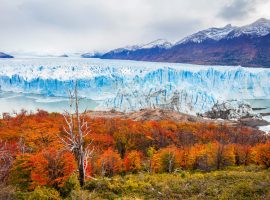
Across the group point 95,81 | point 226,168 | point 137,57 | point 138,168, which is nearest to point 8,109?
point 95,81

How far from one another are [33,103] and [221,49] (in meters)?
126

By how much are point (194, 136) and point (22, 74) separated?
54.4 metres

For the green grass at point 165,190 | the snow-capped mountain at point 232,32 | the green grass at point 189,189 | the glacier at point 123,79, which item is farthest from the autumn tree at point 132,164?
A: the snow-capped mountain at point 232,32

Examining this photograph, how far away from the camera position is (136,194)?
13.4 meters

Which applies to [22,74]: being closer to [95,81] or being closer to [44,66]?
[44,66]

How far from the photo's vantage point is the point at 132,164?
30.8m

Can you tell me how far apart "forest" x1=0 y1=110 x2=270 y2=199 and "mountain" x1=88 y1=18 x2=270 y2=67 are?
123948mm

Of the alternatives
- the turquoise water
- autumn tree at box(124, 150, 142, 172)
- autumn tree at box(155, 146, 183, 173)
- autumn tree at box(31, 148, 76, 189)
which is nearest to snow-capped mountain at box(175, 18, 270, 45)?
the turquoise water

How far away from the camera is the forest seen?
43.1 ft

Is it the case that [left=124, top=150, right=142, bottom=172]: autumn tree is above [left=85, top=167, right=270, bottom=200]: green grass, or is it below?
below

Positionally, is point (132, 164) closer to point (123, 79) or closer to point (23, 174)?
point (23, 174)

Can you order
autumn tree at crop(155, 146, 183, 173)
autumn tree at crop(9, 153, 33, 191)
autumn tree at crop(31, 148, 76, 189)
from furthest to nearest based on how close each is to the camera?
autumn tree at crop(155, 146, 183, 173) → autumn tree at crop(9, 153, 33, 191) → autumn tree at crop(31, 148, 76, 189)

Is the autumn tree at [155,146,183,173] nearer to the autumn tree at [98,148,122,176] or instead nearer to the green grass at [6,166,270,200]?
the autumn tree at [98,148,122,176]

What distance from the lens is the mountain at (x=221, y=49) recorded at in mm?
165450
